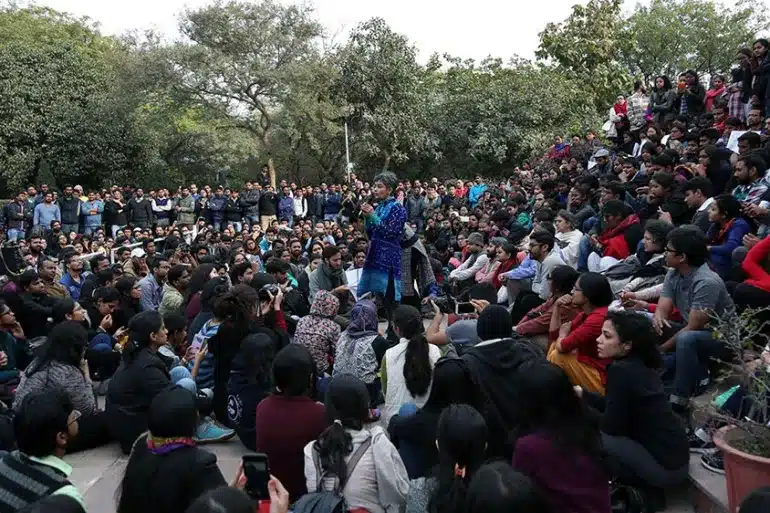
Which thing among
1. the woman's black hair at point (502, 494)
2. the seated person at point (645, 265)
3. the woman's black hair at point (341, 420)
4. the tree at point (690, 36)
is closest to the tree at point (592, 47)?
the tree at point (690, 36)

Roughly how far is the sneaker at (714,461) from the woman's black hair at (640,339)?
2.61 ft

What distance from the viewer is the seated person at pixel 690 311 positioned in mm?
4488

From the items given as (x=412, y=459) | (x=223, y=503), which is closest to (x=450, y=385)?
(x=412, y=459)

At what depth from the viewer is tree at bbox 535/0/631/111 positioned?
25312mm

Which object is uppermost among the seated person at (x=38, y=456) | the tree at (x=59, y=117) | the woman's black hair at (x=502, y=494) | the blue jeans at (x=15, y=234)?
the tree at (x=59, y=117)

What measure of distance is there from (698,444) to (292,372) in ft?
8.04

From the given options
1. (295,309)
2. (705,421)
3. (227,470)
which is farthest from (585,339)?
(295,309)

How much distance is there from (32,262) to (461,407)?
31.3 feet

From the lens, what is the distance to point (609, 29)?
25516mm

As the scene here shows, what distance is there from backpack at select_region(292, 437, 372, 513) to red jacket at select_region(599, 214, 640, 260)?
436cm

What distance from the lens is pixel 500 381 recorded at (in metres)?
4.11

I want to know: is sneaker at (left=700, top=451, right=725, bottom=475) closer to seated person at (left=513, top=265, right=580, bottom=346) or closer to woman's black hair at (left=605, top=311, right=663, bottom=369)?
woman's black hair at (left=605, top=311, right=663, bottom=369)

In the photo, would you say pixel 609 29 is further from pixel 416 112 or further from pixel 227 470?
pixel 227 470

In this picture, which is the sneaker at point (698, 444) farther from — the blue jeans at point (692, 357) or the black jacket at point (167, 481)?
the black jacket at point (167, 481)
